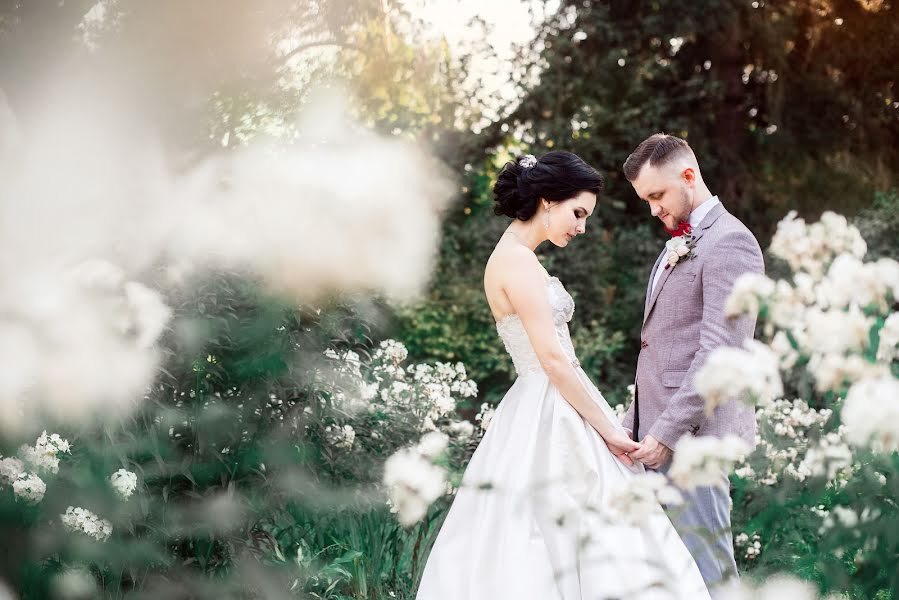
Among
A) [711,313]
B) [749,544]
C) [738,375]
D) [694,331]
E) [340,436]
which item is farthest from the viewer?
[749,544]

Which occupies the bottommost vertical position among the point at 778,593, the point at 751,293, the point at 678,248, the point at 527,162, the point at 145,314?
the point at 778,593

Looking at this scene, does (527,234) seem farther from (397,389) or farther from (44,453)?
(44,453)

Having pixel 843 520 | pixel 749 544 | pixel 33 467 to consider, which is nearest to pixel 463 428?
pixel 749 544

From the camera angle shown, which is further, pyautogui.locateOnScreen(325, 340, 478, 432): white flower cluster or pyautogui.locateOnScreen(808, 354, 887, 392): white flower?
pyautogui.locateOnScreen(325, 340, 478, 432): white flower cluster

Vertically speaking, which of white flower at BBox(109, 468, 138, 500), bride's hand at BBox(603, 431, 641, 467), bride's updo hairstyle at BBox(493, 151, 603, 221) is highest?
bride's updo hairstyle at BBox(493, 151, 603, 221)

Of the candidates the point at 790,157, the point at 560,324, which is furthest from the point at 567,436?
the point at 790,157

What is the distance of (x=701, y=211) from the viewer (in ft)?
9.87

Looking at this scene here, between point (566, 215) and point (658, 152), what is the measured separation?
35 centimetres

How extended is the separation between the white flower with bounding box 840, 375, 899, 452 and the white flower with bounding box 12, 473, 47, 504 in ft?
8.81

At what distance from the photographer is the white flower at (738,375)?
1449 mm

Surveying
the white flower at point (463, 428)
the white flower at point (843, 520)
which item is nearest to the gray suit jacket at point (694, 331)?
the white flower at point (843, 520)

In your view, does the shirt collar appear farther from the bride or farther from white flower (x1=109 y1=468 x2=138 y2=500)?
white flower (x1=109 y1=468 x2=138 y2=500)

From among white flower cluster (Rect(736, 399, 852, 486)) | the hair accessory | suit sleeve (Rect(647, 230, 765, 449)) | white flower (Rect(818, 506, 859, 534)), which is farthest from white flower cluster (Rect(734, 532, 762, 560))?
white flower (Rect(818, 506, 859, 534))

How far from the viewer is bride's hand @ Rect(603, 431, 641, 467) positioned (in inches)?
115
